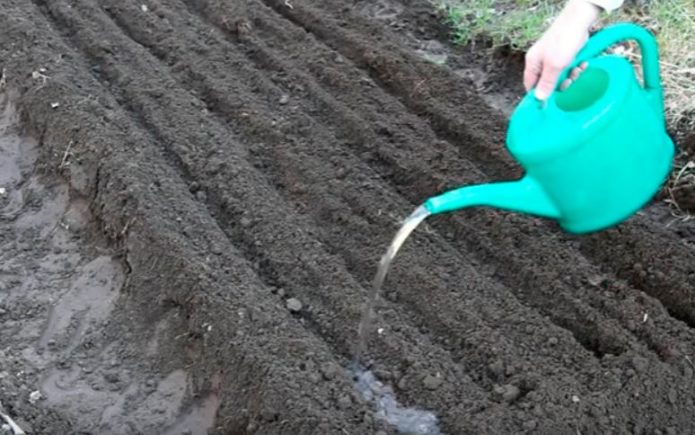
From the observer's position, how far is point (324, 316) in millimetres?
2695

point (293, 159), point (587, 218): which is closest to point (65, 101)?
point (293, 159)

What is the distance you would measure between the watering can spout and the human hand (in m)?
0.27

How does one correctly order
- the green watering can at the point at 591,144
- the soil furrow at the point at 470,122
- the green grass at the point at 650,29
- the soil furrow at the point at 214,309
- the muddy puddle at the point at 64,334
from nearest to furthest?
1. the green watering can at the point at 591,144
2. the soil furrow at the point at 214,309
3. the muddy puddle at the point at 64,334
4. the soil furrow at the point at 470,122
5. the green grass at the point at 650,29

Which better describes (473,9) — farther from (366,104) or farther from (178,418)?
(178,418)

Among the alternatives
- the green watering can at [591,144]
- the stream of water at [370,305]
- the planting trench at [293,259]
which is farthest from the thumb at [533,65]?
the planting trench at [293,259]

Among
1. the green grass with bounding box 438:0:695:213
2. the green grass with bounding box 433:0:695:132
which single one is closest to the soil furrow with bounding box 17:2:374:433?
the green grass with bounding box 438:0:695:213

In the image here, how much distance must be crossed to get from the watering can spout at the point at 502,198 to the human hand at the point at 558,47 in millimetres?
267

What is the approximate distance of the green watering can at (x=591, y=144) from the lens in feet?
7.54

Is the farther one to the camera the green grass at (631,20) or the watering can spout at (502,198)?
the green grass at (631,20)

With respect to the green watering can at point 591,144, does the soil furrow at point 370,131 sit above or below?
below

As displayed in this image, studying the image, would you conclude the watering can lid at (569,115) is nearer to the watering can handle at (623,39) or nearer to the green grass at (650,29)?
the watering can handle at (623,39)

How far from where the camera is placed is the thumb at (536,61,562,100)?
201 cm

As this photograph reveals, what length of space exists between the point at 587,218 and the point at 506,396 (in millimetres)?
493

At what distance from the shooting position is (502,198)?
2.31 metres
